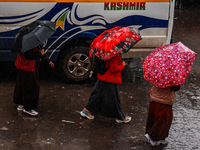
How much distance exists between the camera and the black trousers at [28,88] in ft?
19.6

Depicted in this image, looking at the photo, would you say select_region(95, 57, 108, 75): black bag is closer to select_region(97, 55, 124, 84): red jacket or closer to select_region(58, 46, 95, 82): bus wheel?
select_region(97, 55, 124, 84): red jacket

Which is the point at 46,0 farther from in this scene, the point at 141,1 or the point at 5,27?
the point at 141,1

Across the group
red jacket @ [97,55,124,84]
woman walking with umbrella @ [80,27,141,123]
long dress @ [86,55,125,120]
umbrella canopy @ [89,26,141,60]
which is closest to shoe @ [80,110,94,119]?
woman walking with umbrella @ [80,27,141,123]

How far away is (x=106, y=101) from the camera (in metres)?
5.89

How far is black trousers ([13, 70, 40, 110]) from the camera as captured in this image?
19.6 feet

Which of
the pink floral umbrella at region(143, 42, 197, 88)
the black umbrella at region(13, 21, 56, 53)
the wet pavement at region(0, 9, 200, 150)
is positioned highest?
the black umbrella at region(13, 21, 56, 53)

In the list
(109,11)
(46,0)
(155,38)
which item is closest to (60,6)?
(46,0)

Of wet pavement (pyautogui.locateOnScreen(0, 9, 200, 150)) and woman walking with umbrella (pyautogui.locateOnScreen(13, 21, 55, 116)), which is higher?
woman walking with umbrella (pyautogui.locateOnScreen(13, 21, 55, 116))

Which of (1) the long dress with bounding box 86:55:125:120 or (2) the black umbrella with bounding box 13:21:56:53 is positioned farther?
(1) the long dress with bounding box 86:55:125:120

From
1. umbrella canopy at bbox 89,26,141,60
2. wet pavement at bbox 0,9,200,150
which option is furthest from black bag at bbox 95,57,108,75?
wet pavement at bbox 0,9,200,150

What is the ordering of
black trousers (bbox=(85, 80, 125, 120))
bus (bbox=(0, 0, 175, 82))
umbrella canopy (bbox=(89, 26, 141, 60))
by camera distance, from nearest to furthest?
umbrella canopy (bbox=(89, 26, 141, 60)), black trousers (bbox=(85, 80, 125, 120)), bus (bbox=(0, 0, 175, 82))

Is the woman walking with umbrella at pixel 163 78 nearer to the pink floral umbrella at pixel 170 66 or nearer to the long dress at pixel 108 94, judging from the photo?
the pink floral umbrella at pixel 170 66

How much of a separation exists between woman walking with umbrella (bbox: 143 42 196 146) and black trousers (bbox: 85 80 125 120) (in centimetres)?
77

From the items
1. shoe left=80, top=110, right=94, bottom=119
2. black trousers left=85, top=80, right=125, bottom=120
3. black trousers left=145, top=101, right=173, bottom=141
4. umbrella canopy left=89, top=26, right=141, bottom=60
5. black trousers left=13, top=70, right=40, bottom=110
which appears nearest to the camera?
black trousers left=145, top=101, right=173, bottom=141
